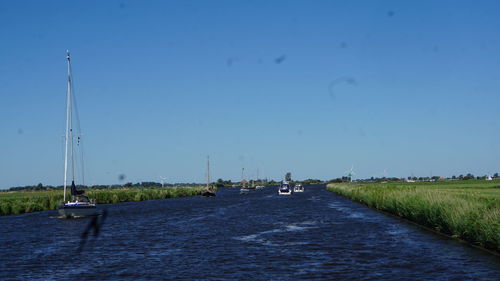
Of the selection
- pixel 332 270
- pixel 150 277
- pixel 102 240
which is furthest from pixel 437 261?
pixel 102 240

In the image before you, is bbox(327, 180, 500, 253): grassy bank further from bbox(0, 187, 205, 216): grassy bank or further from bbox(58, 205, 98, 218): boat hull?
bbox(0, 187, 205, 216): grassy bank

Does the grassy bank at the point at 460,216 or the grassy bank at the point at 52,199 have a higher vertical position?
the grassy bank at the point at 52,199

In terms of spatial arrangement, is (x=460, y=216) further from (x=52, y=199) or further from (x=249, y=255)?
(x=52, y=199)

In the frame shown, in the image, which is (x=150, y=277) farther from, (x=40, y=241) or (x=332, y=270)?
(x=40, y=241)

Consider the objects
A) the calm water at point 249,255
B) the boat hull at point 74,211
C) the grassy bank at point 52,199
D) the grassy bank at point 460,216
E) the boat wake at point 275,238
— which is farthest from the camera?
the grassy bank at point 52,199

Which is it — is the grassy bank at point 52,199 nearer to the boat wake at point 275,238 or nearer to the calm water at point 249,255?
the calm water at point 249,255

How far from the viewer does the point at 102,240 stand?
3875 cm

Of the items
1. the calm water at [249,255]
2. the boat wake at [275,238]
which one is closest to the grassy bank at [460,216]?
the calm water at [249,255]

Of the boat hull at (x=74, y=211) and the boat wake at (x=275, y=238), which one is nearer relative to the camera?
the boat wake at (x=275, y=238)

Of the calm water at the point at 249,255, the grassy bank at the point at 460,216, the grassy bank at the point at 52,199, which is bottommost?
the calm water at the point at 249,255

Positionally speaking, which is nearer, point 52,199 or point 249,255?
point 249,255

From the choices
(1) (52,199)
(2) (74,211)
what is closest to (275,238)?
(2) (74,211)

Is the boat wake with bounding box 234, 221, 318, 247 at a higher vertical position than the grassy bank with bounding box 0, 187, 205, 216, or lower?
lower

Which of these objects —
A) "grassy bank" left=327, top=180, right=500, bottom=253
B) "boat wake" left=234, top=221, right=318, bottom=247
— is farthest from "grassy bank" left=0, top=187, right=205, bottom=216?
"grassy bank" left=327, top=180, right=500, bottom=253
